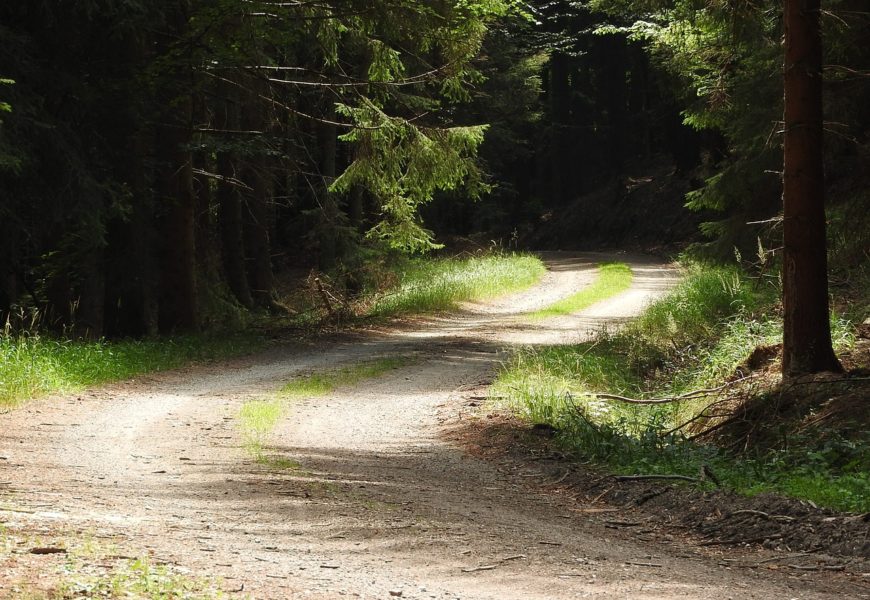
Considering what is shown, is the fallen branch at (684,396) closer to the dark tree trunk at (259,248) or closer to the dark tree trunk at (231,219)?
the dark tree trunk at (231,219)

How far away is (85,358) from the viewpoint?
13.3 meters

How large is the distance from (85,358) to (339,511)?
8.11 metres

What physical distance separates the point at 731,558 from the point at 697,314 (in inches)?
431

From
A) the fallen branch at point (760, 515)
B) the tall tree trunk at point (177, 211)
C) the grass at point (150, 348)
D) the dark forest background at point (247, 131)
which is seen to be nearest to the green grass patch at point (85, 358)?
the grass at point (150, 348)

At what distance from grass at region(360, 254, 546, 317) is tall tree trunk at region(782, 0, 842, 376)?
13.0 meters

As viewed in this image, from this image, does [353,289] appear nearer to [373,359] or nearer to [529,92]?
[373,359]

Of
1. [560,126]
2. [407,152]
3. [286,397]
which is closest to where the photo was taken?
[286,397]

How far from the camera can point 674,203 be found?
4684 centimetres

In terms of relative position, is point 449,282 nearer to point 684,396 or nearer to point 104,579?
point 684,396

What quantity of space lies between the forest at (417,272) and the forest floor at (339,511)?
12 cm

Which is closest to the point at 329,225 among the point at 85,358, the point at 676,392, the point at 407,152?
the point at 407,152

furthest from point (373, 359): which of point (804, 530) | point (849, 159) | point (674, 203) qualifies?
point (674, 203)

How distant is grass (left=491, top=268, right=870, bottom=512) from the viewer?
7414mm

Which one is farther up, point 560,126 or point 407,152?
point 560,126
